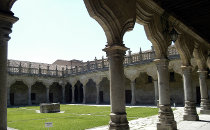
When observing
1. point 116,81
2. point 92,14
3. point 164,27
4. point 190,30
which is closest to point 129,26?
point 92,14

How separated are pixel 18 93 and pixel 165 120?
91.6ft

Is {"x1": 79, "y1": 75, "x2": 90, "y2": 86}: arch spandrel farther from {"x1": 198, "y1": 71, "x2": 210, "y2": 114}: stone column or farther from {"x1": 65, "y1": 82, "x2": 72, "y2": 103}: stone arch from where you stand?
{"x1": 198, "y1": 71, "x2": 210, "y2": 114}: stone column

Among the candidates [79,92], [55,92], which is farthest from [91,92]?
[55,92]

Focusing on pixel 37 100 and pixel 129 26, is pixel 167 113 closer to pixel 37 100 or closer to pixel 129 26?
pixel 129 26

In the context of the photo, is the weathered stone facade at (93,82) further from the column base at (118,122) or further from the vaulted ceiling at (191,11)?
the column base at (118,122)

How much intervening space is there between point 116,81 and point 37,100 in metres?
29.8

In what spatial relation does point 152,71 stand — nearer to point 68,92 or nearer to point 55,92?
point 68,92

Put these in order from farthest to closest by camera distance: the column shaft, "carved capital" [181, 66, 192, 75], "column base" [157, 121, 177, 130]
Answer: "carved capital" [181, 66, 192, 75], "column base" [157, 121, 177, 130], the column shaft

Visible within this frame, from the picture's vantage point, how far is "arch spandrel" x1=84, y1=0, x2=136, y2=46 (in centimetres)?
472

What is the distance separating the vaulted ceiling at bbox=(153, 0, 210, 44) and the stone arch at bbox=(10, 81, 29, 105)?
90.0 ft

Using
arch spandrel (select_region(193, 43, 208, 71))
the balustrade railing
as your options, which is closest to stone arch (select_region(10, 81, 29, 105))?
the balustrade railing

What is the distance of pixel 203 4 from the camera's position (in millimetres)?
6598

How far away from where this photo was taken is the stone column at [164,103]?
6.66m

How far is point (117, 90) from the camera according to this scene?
484 centimetres
